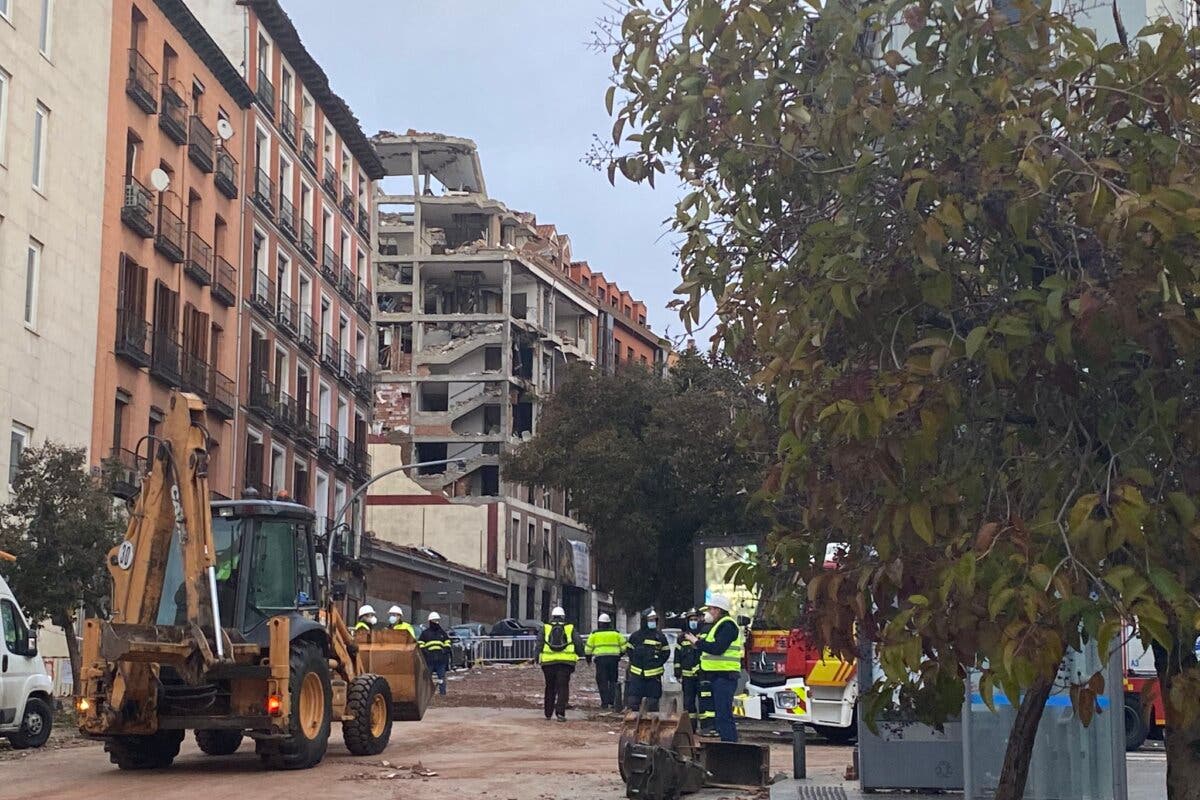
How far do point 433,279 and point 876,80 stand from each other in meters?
83.8

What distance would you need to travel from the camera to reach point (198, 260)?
45281 mm

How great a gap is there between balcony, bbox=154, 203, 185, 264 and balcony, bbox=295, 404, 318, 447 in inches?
452

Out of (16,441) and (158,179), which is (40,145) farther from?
(16,441)

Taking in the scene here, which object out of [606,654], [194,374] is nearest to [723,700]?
[606,654]

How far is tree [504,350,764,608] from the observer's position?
4775 centimetres

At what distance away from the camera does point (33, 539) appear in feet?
89.5

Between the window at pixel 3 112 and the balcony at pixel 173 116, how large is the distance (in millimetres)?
8228

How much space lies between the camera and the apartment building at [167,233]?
39.5 meters

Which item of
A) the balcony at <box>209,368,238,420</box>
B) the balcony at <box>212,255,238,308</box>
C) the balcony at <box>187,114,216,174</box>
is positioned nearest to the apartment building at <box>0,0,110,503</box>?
the balcony at <box>187,114,216,174</box>

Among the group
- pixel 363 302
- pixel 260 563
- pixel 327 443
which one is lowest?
pixel 260 563

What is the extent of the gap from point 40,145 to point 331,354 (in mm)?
24204

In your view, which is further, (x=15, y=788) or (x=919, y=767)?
(x=15, y=788)

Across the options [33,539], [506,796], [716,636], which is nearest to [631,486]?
[33,539]

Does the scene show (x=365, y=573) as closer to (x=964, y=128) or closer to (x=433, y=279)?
(x=433, y=279)
